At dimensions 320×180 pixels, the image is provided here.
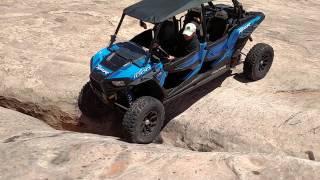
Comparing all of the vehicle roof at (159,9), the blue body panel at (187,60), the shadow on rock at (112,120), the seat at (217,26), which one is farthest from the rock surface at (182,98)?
the vehicle roof at (159,9)

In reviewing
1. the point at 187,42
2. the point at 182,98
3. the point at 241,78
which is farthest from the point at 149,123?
→ the point at 241,78

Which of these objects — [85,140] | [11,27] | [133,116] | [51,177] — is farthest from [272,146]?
[11,27]

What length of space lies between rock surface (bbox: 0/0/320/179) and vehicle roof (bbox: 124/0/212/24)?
6.21 ft

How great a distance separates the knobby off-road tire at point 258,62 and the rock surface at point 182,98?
174 mm

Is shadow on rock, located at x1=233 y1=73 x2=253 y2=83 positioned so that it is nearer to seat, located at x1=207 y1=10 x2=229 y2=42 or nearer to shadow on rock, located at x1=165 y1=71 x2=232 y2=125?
shadow on rock, located at x1=165 y1=71 x2=232 y2=125

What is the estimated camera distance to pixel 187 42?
809cm

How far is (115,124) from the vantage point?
9.05 m

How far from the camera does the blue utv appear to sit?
7465mm

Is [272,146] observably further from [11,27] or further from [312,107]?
[11,27]

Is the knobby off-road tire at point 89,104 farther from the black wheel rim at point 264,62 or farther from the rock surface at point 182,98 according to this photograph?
the black wheel rim at point 264,62

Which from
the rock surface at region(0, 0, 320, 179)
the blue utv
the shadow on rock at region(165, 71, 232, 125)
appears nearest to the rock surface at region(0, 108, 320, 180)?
the rock surface at region(0, 0, 320, 179)

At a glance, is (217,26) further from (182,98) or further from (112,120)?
(112,120)

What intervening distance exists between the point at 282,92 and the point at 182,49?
215cm

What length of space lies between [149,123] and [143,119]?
10.1 inches
